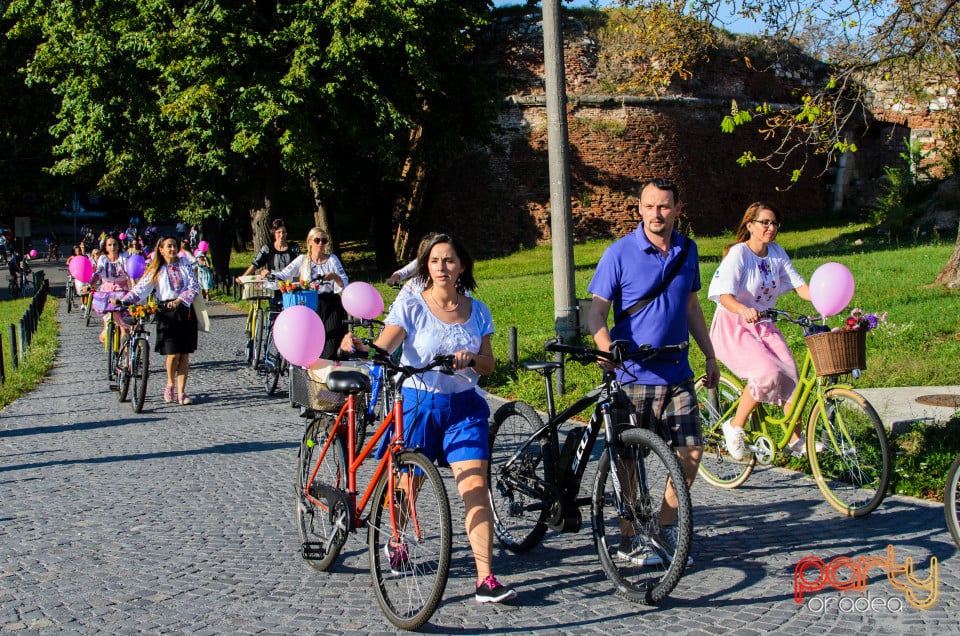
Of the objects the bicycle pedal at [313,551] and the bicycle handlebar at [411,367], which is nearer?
the bicycle handlebar at [411,367]

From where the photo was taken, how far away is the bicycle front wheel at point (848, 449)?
241 inches

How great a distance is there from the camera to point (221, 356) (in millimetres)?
16344

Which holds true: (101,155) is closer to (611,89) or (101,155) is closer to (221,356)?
(221,356)

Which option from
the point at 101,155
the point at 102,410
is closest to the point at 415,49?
the point at 101,155

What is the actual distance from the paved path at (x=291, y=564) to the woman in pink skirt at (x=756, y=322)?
691mm

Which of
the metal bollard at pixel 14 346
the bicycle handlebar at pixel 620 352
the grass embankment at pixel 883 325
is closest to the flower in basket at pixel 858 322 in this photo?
the grass embankment at pixel 883 325

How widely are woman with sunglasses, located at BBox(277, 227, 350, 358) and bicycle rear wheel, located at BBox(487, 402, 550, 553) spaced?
5.05 meters

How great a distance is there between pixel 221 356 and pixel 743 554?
1223 centimetres

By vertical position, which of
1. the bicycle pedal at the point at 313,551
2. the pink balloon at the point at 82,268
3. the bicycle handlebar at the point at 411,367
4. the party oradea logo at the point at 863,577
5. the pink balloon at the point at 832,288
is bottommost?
the party oradea logo at the point at 863,577

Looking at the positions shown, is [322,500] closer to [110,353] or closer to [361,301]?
[361,301]

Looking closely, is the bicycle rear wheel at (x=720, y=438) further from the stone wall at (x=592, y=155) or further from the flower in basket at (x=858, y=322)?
the stone wall at (x=592, y=155)

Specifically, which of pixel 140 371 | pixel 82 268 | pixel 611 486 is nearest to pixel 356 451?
pixel 611 486

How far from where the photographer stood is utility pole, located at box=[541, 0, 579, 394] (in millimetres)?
10109

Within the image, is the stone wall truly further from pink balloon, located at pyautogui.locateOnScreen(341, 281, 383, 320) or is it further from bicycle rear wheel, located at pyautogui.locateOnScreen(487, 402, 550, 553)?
bicycle rear wheel, located at pyautogui.locateOnScreen(487, 402, 550, 553)
